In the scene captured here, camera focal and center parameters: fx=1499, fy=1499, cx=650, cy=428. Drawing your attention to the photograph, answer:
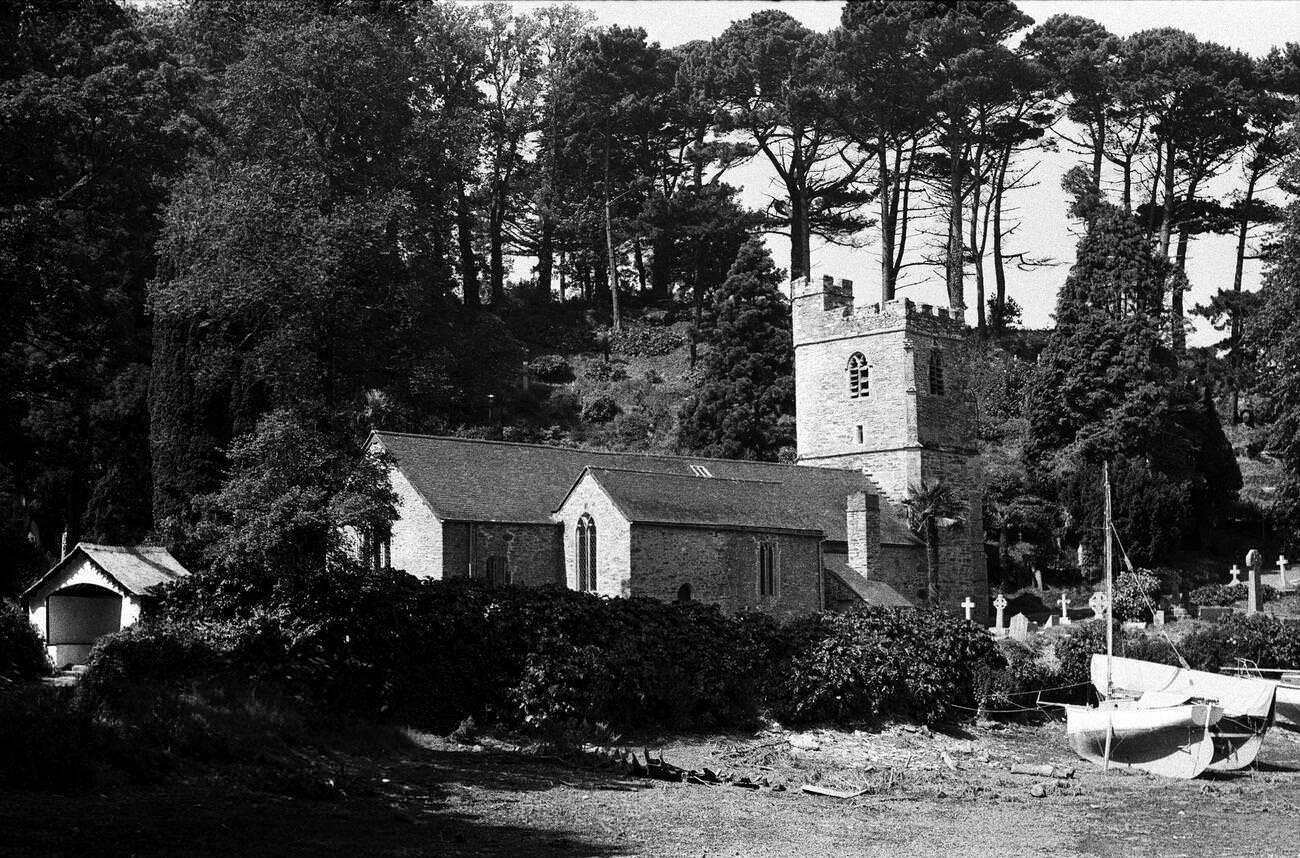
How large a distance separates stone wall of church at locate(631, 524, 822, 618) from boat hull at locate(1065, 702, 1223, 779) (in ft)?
29.5

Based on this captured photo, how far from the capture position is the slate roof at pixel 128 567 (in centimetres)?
3350

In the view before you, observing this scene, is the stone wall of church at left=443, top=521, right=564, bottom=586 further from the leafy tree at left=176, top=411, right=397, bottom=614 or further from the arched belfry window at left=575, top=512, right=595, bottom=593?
the leafy tree at left=176, top=411, right=397, bottom=614

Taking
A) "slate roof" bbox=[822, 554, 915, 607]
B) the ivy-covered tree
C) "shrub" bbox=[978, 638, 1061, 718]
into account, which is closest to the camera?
"shrub" bbox=[978, 638, 1061, 718]

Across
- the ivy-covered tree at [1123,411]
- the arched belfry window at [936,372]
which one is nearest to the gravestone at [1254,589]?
the ivy-covered tree at [1123,411]

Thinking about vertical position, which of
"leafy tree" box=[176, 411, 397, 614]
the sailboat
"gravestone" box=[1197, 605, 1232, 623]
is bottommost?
the sailboat

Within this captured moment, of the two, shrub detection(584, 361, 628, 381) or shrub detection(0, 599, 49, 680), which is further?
shrub detection(584, 361, 628, 381)

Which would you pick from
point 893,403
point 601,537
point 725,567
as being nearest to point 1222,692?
point 725,567

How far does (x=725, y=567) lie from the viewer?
133 ft

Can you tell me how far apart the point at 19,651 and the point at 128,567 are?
463cm

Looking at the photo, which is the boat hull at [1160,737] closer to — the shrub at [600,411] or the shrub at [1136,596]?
the shrub at [1136,596]

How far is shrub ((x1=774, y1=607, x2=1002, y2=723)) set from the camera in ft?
106

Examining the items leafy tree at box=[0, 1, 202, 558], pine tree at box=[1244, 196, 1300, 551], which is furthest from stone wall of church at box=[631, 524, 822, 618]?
pine tree at box=[1244, 196, 1300, 551]

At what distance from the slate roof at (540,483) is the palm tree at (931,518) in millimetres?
936

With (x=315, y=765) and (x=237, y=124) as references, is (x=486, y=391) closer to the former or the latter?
(x=237, y=124)
